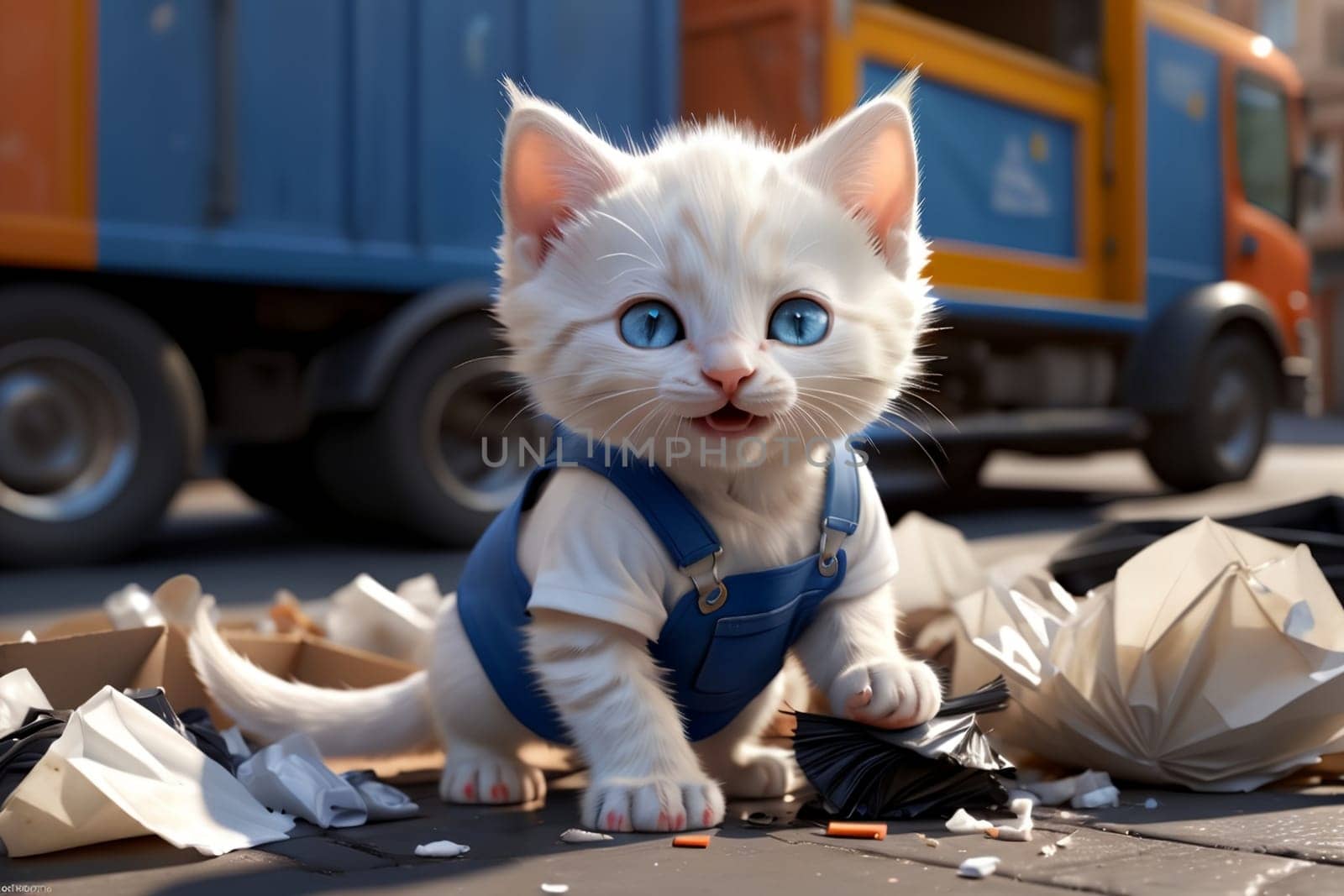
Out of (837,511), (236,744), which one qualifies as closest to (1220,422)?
(837,511)

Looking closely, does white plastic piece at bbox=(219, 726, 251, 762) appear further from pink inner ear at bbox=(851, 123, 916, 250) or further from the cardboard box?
pink inner ear at bbox=(851, 123, 916, 250)

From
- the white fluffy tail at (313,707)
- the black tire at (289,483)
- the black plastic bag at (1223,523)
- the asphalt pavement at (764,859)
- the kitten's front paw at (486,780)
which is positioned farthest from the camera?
the black tire at (289,483)

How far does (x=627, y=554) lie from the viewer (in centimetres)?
174

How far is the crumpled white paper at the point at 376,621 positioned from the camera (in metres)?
2.71

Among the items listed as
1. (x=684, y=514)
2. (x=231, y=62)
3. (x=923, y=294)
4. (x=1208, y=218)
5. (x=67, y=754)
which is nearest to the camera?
(x=67, y=754)

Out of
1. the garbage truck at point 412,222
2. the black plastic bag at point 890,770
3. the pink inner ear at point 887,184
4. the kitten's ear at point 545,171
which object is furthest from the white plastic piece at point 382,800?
the garbage truck at point 412,222

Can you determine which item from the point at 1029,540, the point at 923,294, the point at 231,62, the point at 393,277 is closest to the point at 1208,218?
the point at 1029,540

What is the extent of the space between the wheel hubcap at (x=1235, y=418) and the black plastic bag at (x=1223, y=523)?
5747mm

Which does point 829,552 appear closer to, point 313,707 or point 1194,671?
point 1194,671

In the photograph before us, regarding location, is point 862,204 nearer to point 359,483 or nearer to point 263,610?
point 263,610

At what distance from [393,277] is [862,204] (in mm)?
4067

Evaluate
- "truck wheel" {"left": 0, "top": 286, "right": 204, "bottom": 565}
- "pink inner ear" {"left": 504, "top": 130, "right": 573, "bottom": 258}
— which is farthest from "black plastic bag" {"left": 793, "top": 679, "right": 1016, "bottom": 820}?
"truck wheel" {"left": 0, "top": 286, "right": 204, "bottom": 565}

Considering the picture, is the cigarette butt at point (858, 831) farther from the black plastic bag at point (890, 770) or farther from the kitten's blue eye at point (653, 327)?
the kitten's blue eye at point (653, 327)

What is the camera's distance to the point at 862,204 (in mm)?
1874
